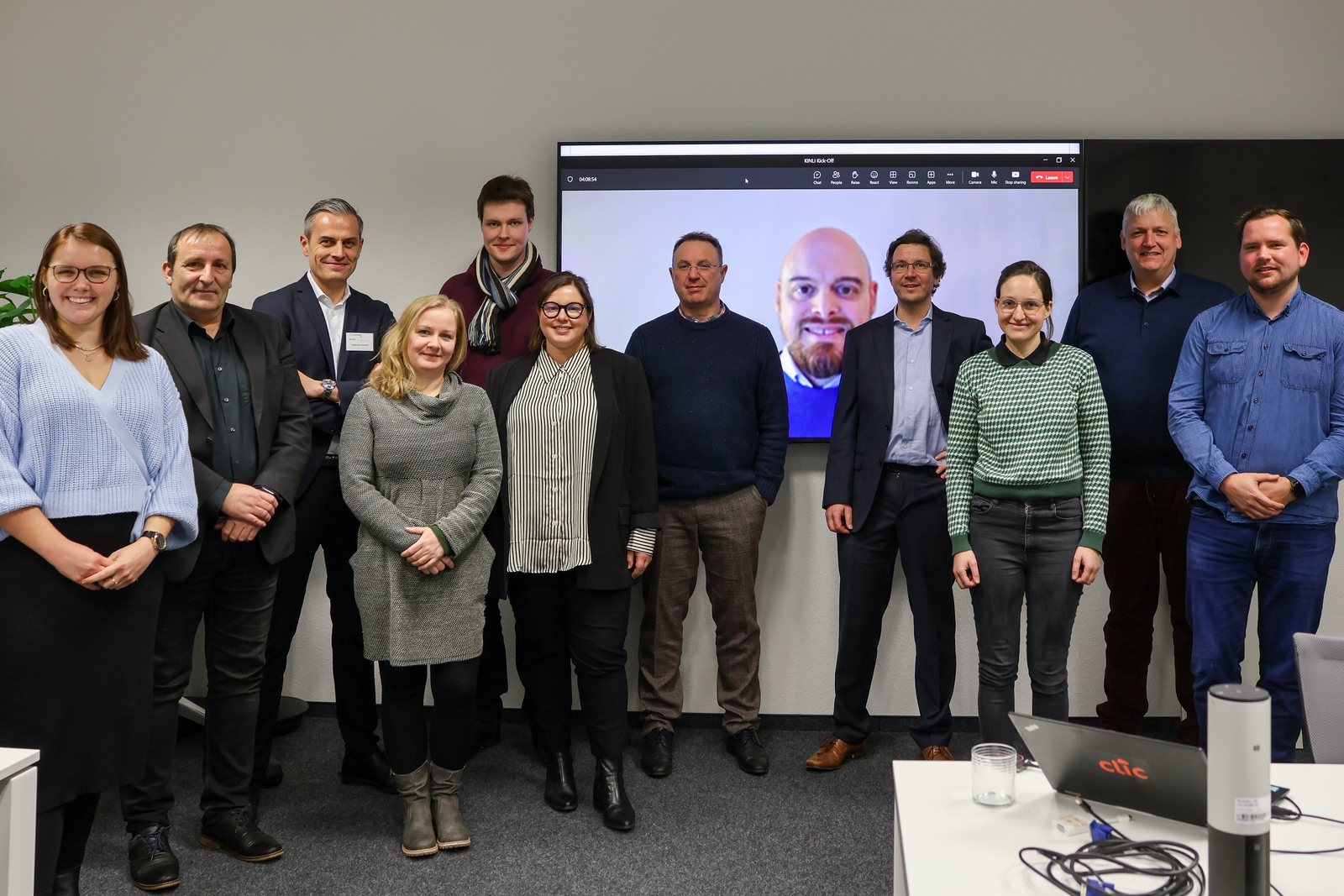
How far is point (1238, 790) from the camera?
2.89ft

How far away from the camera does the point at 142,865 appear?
7.74ft

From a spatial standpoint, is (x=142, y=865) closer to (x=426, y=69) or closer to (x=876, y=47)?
(x=426, y=69)

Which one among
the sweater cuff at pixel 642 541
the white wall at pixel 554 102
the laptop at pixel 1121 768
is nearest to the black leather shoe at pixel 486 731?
the white wall at pixel 554 102

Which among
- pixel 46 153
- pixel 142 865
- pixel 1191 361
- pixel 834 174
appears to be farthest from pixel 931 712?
pixel 46 153

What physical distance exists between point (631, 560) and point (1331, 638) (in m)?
1.71

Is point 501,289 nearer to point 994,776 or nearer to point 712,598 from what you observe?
point 712,598

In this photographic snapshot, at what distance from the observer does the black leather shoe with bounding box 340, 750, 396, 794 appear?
298 cm

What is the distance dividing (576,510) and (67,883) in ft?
4.72

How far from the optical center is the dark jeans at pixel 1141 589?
10.3 feet

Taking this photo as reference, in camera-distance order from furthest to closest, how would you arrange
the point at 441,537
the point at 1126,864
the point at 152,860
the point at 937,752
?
the point at 937,752
the point at 441,537
the point at 152,860
the point at 1126,864

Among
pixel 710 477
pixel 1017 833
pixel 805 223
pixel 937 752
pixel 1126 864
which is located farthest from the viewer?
pixel 805 223

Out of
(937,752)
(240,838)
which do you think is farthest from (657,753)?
(240,838)

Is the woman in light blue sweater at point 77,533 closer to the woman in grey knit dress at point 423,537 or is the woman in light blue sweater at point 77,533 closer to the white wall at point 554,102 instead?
the woman in grey knit dress at point 423,537

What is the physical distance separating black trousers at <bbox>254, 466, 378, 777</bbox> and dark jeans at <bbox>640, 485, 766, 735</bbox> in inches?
37.6
